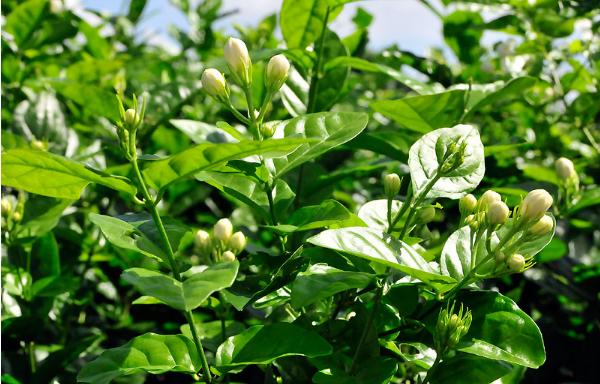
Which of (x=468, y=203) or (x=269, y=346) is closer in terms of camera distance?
(x=269, y=346)

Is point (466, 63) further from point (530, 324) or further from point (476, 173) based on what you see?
point (530, 324)

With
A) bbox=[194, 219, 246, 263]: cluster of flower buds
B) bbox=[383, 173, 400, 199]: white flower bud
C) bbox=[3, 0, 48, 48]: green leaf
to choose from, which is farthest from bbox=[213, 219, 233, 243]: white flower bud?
bbox=[3, 0, 48, 48]: green leaf

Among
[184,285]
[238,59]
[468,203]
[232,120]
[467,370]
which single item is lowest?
[232,120]

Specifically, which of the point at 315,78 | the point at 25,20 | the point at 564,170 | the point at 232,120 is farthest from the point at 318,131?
the point at 25,20

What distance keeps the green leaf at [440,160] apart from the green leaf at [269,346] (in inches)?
9.6

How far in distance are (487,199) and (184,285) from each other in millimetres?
399

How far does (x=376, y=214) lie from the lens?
3.49 ft

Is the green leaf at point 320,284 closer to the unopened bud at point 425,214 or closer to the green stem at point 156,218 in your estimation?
the green stem at point 156,218

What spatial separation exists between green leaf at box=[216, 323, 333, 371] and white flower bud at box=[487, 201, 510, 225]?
0.25 meters

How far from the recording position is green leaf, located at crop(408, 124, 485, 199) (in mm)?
→ 995

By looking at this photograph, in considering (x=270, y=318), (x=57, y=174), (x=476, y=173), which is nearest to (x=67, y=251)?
(x=270, y=318)

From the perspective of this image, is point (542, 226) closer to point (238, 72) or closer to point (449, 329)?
point (449, 329)

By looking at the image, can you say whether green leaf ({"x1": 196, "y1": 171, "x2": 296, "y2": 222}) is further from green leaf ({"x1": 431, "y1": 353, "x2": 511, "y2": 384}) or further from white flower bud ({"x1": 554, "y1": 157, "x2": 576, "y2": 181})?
white flower bud ({"x1": 554, "y1": 157, "x2": 576, "y2": 181})

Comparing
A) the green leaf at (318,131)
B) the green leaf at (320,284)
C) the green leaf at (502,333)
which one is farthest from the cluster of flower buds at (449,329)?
the green leaf at (318,131)
